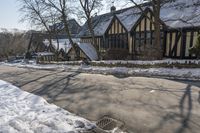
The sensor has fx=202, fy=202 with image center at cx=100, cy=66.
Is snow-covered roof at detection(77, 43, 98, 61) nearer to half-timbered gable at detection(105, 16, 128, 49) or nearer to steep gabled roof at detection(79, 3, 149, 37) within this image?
steep gabled roof at detection(79, 3, 149, 37)

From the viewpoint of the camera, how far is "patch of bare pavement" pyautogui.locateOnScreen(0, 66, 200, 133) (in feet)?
17.7

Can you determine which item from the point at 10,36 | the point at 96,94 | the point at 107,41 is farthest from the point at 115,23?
the point at 10,36

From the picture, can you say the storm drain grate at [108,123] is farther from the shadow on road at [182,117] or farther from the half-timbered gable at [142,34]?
the half-timbered gable at [142,34]

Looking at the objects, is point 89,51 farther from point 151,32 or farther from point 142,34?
point 151,32

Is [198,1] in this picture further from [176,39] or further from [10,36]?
[10,36]

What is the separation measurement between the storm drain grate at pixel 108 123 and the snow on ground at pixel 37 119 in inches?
10.8

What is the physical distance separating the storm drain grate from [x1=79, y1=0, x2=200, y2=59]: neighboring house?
39.5 feet

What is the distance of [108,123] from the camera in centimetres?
572

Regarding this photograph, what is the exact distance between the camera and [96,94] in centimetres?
871

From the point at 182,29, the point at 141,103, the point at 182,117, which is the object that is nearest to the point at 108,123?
the point at 141,103

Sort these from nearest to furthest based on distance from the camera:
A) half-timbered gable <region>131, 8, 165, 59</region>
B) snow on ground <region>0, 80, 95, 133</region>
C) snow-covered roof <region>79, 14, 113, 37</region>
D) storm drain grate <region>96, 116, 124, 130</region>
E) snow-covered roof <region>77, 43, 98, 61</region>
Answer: snow on ground <region>0, 80, 95, 133</region>, storm drain grate <region>96, 116, 124, 130</region>, half-timbered gable <region>131, 8, 165, 59</region>, snow-covered roof <region>77, 43, 98, 61</region>, snow-covered roof <region>79, 14, 113, 37</region>

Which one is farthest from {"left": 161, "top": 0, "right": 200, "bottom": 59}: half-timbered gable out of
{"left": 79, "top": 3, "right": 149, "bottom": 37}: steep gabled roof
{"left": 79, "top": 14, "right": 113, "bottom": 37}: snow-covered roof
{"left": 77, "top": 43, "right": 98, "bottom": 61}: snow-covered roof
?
{"left": 77, "top": 43, "right": 98, "bottom": 61}: snow-covered roof

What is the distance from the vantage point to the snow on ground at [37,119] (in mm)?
5367

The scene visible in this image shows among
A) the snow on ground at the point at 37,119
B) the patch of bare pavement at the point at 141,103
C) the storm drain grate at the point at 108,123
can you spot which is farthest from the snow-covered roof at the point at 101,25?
the storm drain grate at the point at 108,123
